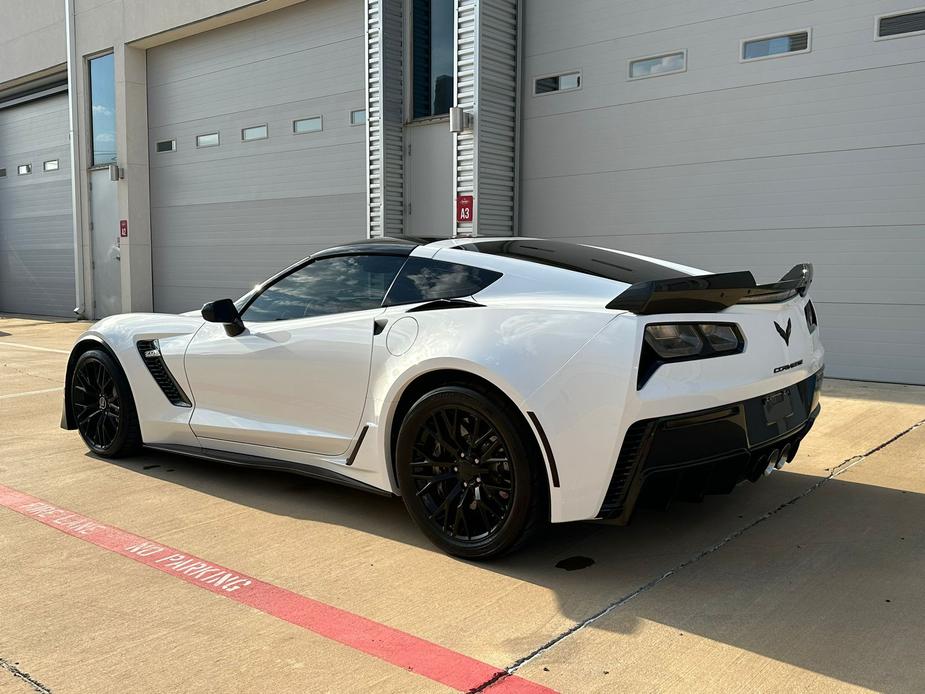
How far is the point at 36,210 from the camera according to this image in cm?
2038

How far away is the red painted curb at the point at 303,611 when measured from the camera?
249 cm

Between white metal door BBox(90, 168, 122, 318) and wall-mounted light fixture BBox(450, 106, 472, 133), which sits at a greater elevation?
wall-mounted light fixture BBox(450, 106, 472, 133)

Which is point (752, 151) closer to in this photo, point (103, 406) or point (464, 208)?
point (464, 208)

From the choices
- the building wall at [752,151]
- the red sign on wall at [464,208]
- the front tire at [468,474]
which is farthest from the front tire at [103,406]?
the building wall at [752,151]

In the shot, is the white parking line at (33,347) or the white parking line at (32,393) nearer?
the white parking line at (32,393)

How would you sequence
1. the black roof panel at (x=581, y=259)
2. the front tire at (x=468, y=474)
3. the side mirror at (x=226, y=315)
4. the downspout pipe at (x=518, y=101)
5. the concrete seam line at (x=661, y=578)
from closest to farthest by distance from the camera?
the concrete seam line at (x=661, y=578)
the front tire at (x=468, y=474)
the black roof panel at (x=581, y=259)
the side mirror at (x=226, y=315)
the downspout pipe at (x=518, y=101)

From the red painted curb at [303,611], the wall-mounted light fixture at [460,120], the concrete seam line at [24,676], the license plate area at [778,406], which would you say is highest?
the wall-mounted light fixture at [460,120]

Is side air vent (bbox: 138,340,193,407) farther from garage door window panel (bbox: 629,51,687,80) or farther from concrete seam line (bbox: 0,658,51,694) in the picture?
garage door window panel (bbox: 629,51,687,80)

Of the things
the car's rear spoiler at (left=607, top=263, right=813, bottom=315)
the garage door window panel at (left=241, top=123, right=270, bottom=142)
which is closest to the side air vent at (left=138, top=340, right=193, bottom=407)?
the car's rear spoiler at (left=607, top=263, right=813, bottom=315)

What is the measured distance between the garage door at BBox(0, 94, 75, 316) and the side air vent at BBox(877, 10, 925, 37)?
681 inches

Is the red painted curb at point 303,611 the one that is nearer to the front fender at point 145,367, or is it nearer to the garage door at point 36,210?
the front fender at point 145,367

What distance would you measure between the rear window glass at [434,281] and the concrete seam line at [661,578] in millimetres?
1371

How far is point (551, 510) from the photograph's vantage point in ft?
10.2

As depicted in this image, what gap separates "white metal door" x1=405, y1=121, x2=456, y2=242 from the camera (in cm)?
1155
